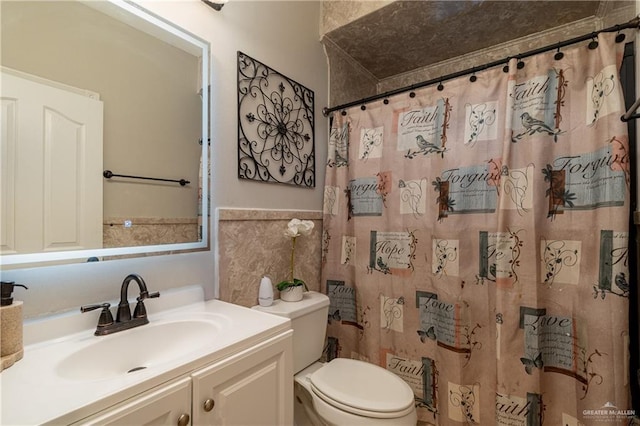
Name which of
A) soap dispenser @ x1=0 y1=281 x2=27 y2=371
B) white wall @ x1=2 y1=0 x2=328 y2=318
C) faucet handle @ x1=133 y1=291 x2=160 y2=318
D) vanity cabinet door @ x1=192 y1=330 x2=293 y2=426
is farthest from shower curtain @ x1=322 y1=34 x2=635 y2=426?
soap dispenser @ x1=0 y1=281 x2=27 y2=371

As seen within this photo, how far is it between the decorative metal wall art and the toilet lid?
39.0 inches

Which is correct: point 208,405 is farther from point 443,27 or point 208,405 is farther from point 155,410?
point 443,27

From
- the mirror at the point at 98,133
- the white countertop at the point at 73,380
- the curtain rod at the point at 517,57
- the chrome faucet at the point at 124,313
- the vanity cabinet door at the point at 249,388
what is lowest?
the vanity cabinet door at the point at 249,388

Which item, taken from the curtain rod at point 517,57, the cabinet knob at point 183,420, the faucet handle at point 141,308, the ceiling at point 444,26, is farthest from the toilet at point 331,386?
the ceiling at point 444,26

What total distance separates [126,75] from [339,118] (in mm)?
1149

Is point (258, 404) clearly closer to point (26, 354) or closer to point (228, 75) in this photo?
point (26, 354)

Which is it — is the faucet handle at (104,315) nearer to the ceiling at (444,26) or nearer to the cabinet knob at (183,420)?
the cabinet knob at (183,420)

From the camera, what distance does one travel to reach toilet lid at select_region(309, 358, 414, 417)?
1.06 metres

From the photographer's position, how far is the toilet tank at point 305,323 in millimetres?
1308

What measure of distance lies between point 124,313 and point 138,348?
0.12 meters

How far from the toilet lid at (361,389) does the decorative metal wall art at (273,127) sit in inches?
39.0

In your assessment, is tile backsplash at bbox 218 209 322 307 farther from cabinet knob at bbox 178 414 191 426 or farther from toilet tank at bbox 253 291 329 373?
cabinet knob at bbox 178 414 191 426

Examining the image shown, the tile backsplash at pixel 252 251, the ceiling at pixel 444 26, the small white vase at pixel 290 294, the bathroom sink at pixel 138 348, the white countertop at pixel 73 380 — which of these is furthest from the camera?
the ceiling at pixel 444 26

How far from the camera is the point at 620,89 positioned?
3.45 feet
